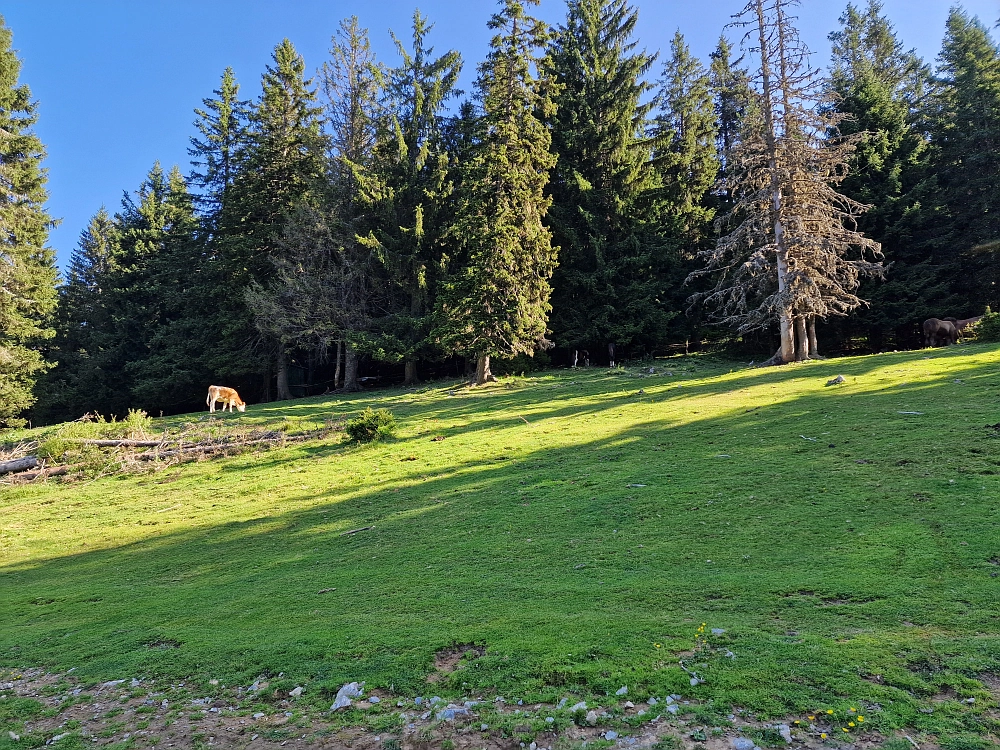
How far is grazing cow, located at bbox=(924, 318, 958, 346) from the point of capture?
24.8 meters

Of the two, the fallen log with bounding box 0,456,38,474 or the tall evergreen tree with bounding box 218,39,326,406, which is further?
the tall evergreen tree with bounding box 218,39,326,406

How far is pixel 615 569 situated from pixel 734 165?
2089 centimetres

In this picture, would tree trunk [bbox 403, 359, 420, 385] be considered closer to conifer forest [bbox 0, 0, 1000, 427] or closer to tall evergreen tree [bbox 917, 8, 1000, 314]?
conifer forest [bbox 0, 0, 1000, 427]

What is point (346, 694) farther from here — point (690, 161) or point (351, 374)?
point (690, 161)

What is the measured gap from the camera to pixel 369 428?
50.1 ft

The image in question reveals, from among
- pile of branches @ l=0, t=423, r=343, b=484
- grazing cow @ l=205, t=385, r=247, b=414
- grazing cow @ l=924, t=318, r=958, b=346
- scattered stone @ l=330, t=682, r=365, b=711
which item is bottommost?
scattered stone @ l=330, t=682, r=365, b=711

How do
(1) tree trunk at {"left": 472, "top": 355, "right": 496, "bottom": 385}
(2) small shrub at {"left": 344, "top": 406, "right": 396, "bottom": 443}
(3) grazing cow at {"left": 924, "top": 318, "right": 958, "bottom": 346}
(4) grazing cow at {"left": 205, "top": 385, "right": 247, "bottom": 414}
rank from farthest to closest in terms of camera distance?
(1) tree trunk at {"left": 472, "top": 355, "right": 496, "bottom": 385} → (4) grazing cow at {"left": 205, "top": 385, "right": 247, "bottom": 414} → (3) grazing cow at {"left": 924, "top": 318, "right": 958, "bottom": 346} → (2) small shrub at {"left": 344, "top": 406, "right": 396, "bottom": 443}

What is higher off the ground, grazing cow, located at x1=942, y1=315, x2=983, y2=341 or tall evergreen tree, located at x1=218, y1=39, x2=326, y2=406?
tall evergreen tree, located at x1=218, y1=39, x2=326, y2=406

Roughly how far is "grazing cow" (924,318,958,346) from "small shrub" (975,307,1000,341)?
16.0ft

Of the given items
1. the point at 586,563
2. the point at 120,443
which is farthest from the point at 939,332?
the point at 120,443

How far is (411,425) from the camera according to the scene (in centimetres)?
1709

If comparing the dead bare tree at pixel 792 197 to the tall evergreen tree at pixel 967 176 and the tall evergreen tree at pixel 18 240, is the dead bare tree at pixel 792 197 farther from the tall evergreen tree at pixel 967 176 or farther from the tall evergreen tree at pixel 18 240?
the tall evergreen tree at pixel 18 240

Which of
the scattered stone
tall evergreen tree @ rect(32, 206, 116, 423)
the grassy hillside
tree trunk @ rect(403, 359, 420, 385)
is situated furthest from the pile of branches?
tall evergreen tree @ rect(32, 206, 116, 423)

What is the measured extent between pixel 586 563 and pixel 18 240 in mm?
39627
